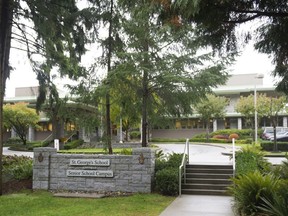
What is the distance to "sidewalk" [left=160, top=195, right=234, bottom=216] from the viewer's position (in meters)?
9.09

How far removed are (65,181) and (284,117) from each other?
39.6 m

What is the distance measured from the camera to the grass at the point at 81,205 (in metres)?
9.30

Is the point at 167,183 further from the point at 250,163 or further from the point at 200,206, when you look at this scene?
the point at 250,163

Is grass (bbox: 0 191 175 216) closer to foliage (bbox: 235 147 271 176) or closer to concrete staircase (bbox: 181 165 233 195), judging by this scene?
concrete staircase (bbox: 181 165 233 195)

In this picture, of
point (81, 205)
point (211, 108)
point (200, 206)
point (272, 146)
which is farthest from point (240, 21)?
point (211, 108)

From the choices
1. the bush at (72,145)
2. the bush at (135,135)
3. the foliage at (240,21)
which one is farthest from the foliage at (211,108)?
the foliage at (240,21)

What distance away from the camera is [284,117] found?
46.7m

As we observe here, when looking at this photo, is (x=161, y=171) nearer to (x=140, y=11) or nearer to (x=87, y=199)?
(x=87, y=199)

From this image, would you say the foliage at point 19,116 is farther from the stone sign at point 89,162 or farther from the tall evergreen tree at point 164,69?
the stone sign at point 89,162

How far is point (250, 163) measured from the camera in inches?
511

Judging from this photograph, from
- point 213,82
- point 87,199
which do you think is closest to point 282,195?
point 87,199

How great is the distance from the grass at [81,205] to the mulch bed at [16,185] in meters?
1.16

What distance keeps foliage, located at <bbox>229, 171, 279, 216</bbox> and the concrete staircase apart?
3.24 meters

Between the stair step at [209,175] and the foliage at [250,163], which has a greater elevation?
the foliage at [250,163]
